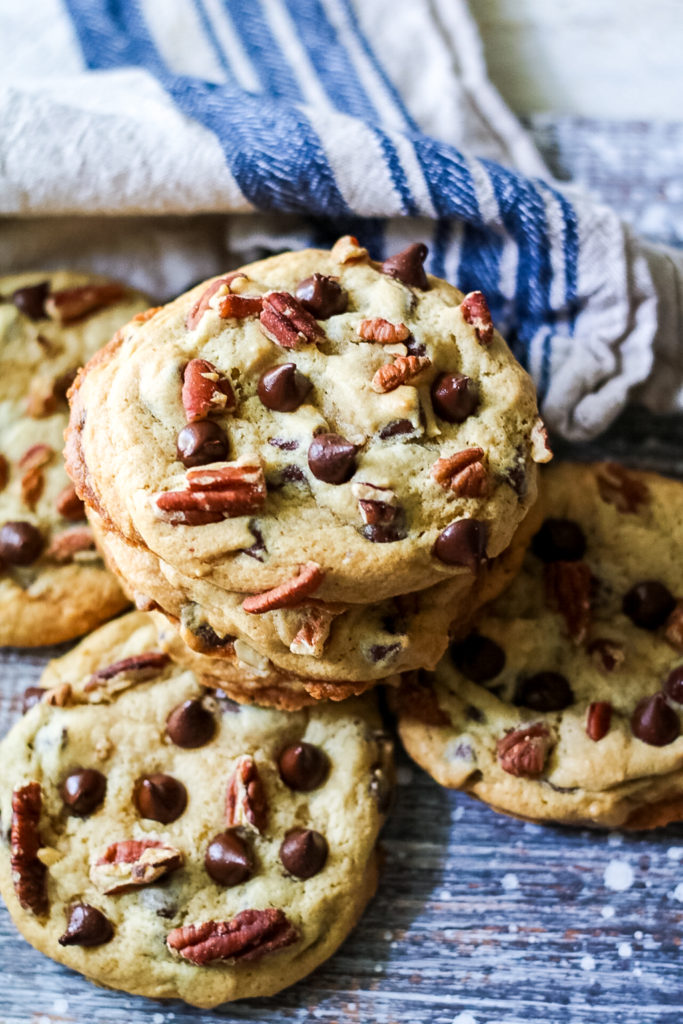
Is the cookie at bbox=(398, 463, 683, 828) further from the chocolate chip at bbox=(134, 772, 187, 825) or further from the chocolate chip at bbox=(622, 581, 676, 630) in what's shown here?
the chocolate chip at bbox=(134, 772, 187, 825)

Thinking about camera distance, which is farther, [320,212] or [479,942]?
[320,212]

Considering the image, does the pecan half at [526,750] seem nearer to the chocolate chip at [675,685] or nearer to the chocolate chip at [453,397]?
the chocolate chip at [675,685]

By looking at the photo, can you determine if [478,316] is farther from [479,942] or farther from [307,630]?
[479,942]

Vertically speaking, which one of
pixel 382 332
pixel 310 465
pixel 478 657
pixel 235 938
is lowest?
pixel 235 938

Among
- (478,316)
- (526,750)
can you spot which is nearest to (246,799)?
(526,750)

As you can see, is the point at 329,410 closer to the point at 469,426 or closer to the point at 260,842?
the point at 469,426

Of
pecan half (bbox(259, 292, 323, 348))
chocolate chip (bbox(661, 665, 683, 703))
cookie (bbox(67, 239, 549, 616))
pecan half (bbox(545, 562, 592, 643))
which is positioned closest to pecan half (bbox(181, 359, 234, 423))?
cookie (bbox(67, 239, 549, 616))

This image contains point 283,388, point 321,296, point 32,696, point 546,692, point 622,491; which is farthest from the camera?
point 622,491

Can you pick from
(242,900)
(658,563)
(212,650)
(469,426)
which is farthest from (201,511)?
(658,563)
